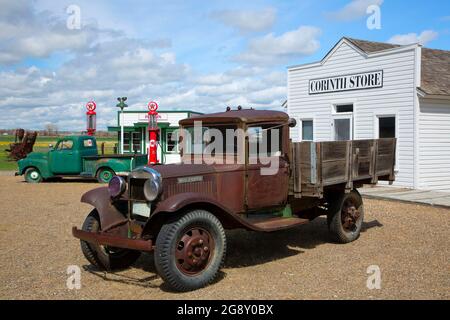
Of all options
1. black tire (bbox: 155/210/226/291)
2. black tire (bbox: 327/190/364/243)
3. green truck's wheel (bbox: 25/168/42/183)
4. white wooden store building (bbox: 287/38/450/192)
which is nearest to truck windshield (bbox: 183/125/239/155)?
black tire (bbox: 155/210/226/291)

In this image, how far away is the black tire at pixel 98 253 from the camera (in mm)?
5543

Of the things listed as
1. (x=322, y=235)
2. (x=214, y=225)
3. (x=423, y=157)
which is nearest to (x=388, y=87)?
(x=423, y=157)

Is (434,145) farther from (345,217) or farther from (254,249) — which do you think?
(254,249)

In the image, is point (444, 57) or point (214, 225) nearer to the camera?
point (214, 225)

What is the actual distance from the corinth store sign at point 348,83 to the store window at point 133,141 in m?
14.0

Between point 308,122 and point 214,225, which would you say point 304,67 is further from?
point 214,225

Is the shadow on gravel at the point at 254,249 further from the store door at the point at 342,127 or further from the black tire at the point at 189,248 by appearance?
the store door at the point at 342,127

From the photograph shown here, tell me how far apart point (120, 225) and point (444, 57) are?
13.5 m

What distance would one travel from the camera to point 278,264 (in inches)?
232

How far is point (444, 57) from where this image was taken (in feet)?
50.1

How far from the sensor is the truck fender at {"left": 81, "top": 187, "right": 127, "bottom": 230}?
5.44 m

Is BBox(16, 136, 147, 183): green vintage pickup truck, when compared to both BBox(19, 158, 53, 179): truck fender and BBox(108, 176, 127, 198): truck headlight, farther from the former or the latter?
BBox(108, 176, 127, 198): truck headlight

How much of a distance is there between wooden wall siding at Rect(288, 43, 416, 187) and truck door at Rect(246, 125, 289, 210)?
7.50 metres

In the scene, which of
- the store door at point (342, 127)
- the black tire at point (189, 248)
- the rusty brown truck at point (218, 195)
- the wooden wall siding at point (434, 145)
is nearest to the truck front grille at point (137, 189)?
the rusty brown truck at point (218, 195)
